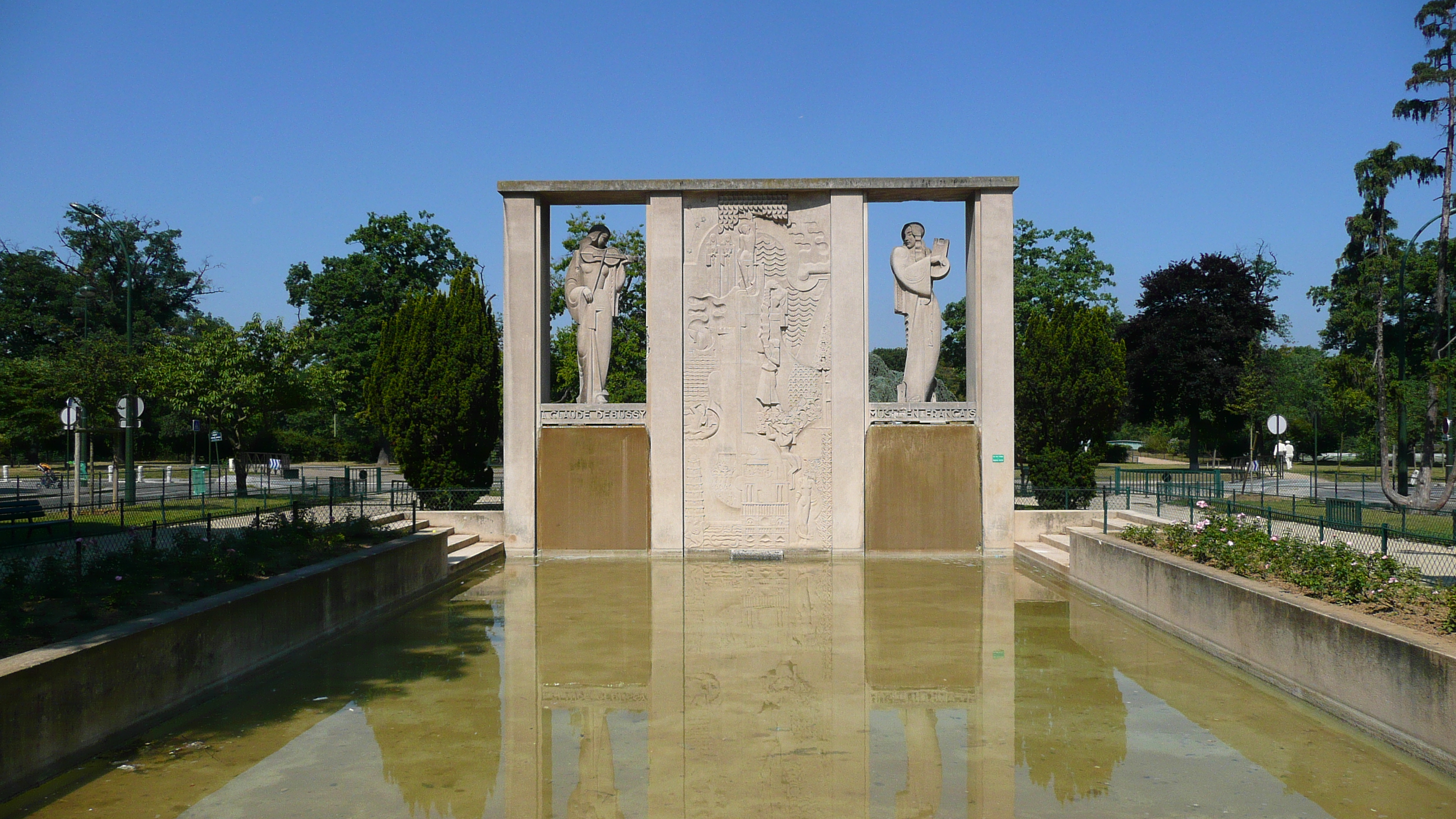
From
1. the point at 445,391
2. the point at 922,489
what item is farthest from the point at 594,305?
the point at 922,489

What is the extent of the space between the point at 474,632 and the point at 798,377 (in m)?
8.71

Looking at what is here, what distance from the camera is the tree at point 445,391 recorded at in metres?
21.7

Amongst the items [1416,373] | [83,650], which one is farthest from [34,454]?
[1416,373]

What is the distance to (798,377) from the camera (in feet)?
62.5

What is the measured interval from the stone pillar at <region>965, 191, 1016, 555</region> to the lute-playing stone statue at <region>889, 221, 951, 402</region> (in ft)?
2.31

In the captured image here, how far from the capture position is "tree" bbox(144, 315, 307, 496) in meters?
29.4

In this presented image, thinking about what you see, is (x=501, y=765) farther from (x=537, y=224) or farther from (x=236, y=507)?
(x=236, y=507)

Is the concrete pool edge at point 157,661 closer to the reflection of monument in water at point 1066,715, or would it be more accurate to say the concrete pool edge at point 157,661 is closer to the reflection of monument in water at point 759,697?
the reflection of monument in water at point 759,697

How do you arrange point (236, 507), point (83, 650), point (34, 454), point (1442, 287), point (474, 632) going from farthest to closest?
point (34, 454) < point (1442, 287) < point (236, 507) < point (474, 632) < point (83, 650)

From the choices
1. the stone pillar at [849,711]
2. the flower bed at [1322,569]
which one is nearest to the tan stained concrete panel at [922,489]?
the stone pillar at [849,711]

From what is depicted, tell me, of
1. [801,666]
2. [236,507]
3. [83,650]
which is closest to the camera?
[83,650]

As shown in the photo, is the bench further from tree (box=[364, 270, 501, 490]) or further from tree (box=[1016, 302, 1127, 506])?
tree (box=[1016, 302, 1127, 506])

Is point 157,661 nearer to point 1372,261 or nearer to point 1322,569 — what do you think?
point 1322,569

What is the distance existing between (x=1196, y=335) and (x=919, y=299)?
96.6 ft
